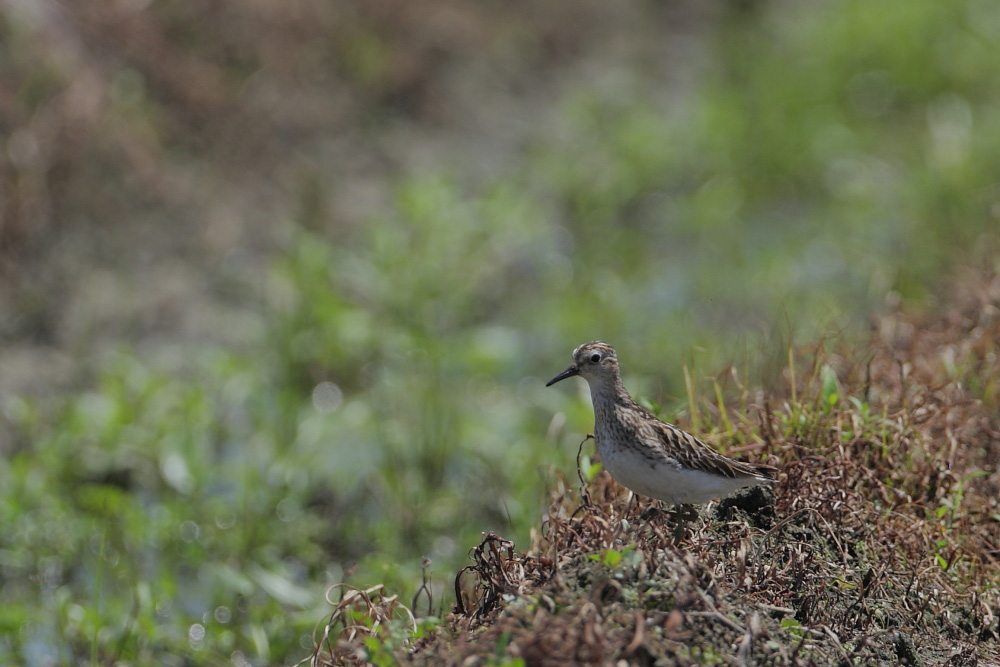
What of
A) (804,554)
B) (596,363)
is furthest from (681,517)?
(596,363)

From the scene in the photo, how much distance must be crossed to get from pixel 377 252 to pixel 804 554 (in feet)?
→ 14.3

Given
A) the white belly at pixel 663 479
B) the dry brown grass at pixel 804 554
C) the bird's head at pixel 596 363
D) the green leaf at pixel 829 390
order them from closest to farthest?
1. the dry brown grass at pixel 804 554
2. the white belly at pixel 663 479
3. the bird's head at pixel 596 363
4. the green leaf at pixel 829 390

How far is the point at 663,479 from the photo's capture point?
3.91 m

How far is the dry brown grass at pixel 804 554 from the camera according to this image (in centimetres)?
333

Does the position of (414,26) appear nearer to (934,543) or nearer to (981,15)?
(981,15)

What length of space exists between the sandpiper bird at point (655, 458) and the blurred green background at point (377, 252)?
107 centimetres

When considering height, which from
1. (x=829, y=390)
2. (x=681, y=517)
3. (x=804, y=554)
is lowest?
(x=804, y=554)

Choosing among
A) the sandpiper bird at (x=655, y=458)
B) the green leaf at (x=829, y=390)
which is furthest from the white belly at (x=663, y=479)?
the green leaf at (x=829, y=390)

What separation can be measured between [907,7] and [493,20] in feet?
13.5

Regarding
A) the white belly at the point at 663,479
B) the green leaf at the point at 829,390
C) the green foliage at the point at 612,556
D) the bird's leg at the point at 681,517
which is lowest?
the green foliage at the point at 612,556

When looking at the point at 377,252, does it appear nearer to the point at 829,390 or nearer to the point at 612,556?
the point at 829,390

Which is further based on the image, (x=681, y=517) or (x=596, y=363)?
(x=596, y=363)

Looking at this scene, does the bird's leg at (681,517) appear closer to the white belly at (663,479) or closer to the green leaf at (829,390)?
the white belly at (663,479)

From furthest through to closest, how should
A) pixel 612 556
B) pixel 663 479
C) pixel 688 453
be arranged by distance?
pixel 688 453
pixel 663 479
pixel 612 556
